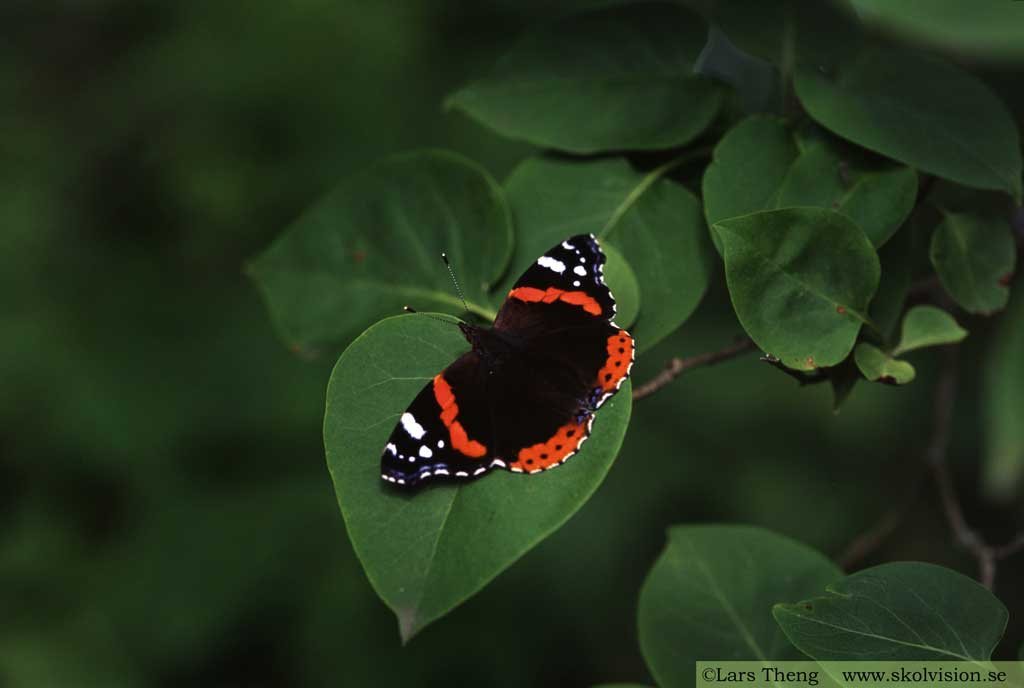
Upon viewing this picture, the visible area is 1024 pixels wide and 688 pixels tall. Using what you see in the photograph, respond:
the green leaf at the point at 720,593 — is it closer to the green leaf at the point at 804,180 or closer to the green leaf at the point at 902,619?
the green leaf at the point at 902,619

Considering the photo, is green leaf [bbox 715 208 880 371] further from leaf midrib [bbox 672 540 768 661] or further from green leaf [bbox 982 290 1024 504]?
green leaf [bbox 982 290 1024 504]

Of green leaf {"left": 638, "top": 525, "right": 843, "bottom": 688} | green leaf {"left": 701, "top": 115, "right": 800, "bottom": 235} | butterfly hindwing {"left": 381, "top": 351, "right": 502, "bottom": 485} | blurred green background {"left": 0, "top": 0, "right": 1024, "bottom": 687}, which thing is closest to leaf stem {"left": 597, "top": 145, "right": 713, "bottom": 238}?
green leaf {"left": 701, "top": 115, "right": 800, "bottom": 235}

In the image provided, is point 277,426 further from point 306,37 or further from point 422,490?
point 422,490

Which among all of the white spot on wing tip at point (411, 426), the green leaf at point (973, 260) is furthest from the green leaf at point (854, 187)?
the white spot on wing tip at point (411, 426)

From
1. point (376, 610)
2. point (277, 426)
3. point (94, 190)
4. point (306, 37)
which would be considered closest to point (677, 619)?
point (376, 610)

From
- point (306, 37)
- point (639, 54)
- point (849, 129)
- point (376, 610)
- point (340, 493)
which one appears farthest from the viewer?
point (306, 37)
